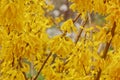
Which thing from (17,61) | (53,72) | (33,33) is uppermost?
(33,33)

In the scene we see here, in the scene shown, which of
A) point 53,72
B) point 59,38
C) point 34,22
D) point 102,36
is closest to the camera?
point 102,36

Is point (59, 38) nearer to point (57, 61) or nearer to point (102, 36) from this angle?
point (102, 36)

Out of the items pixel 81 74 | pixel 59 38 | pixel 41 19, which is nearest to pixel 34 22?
pixel 41 19

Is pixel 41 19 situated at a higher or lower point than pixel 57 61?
higher

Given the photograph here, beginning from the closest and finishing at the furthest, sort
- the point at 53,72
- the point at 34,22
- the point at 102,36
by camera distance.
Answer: the point at 102,36
the point at 34,22
the point at 53,72

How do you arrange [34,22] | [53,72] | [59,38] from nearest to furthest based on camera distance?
[59,38] < [34,22] < [53,72]

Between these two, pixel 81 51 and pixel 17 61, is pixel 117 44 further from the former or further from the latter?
pixel 17 61

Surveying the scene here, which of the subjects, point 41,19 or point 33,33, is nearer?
point 33,33

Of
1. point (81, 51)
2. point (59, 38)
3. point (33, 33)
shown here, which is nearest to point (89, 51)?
point (81, 51)

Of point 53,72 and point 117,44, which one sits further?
point 53,72
